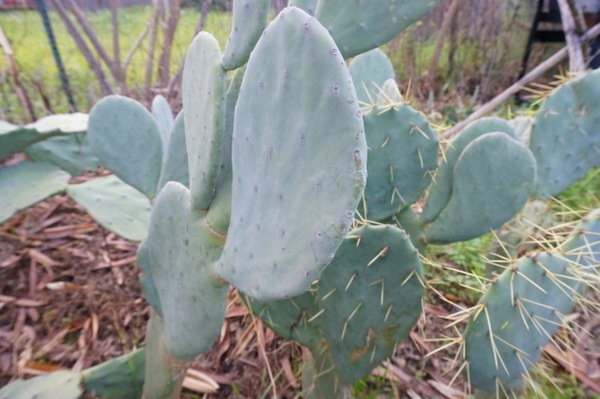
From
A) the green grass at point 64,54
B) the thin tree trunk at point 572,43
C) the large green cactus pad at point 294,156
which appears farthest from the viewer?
the green grass at point 64,54

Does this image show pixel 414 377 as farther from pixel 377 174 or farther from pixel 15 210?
pixel 15 210

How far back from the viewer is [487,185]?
99 centimetres

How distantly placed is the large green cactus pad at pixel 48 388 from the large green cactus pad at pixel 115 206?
394 millimetres

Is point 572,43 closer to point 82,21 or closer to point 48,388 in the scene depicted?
point 82,21

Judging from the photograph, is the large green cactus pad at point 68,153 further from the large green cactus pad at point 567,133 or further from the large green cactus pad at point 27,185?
the large green cactus pad at point 567,133

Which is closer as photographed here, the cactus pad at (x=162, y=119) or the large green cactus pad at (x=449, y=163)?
the large green cactus pad at (x=449, y=163)

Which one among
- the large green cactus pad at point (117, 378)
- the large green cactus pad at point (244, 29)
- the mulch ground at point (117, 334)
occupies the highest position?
the large green cactus pad at point (244, 29)

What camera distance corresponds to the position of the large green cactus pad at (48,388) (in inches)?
37.4

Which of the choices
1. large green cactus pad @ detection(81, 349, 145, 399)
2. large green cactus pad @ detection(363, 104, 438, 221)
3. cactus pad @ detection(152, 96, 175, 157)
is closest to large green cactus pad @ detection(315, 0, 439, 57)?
large green cactus pad @ detection(363, 104, 438, 221)

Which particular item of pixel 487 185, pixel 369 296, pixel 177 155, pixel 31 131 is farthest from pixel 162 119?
pixel 487 185

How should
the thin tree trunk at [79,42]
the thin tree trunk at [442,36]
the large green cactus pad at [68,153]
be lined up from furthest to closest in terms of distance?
1. the thin tree trunk at [442,36]
2. the thin tree trunk at [79,42]
3. the large green cactus pad at [68,153]

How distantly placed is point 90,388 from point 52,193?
25.5 inches

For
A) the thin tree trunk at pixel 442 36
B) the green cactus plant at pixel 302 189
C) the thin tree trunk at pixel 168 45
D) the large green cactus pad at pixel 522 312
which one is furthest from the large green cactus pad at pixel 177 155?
the thin tree trunk at pixel 442 36

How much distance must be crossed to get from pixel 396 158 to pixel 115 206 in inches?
36.3
